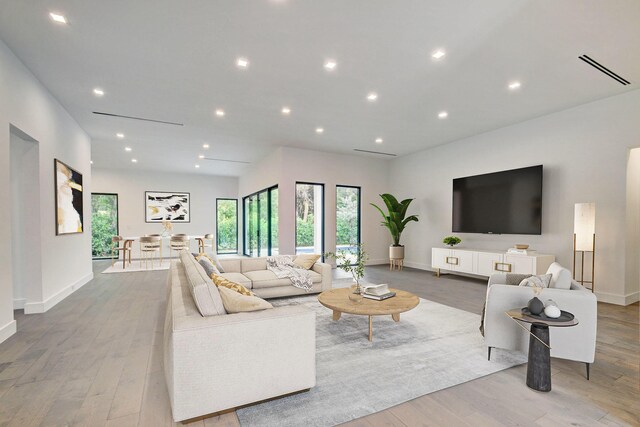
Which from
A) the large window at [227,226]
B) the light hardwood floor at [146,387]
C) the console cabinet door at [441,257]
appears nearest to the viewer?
the light hardwood floor at [146,387]

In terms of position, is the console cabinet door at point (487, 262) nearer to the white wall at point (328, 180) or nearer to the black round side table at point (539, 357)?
the white wall at point (328, 180)

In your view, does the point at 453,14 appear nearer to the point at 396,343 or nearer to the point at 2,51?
the point at 396,343

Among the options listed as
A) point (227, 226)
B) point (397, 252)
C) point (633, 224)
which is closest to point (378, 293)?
point (633, 224)

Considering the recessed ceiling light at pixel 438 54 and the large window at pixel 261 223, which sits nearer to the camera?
the recessed ceiling light at pixel 438 54

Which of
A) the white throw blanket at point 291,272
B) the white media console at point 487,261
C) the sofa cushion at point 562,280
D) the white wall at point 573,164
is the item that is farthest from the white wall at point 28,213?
the white media console at point 487,261

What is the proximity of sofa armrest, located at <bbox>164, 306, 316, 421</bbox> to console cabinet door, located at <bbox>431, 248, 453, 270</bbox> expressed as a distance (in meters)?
5.22

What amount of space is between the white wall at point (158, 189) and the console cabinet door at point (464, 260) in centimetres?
867

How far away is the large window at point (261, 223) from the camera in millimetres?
8469

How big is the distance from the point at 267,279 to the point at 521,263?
424 centimetres

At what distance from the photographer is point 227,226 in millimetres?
11977

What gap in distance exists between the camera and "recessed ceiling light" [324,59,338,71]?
11.5 feet

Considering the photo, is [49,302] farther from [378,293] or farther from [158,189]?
[158,189]

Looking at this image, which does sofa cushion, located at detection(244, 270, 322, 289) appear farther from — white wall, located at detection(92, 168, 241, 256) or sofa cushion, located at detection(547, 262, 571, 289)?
white wall, located at detection(92, 168, 241, 256)

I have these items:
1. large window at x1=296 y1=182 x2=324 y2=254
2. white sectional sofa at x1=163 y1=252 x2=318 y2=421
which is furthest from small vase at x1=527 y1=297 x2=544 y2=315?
large window at x1=296 y1=182 x2=324 y2=254
